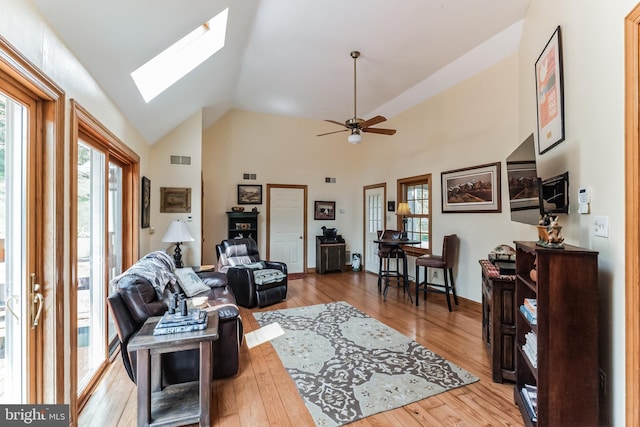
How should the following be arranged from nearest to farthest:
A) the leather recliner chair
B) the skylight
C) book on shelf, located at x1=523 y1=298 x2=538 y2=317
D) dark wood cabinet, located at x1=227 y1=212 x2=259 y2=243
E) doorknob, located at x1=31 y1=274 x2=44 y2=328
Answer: doorknob, located at x1=31 y1=274 x2=44 y2=328 → book on shelf, located at x1=523 y1=298 x2=538 y2=317 → the skylight → the leather recliner chair → dark wood cabinet, located at x1=227 y1=212 x2=259 y2=243

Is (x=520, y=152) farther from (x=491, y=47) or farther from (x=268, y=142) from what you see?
(x=268, y=142)

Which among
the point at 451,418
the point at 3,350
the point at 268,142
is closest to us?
the point at 3,350

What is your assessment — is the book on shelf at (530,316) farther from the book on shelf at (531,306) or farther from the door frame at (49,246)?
the door frame at (49,246)

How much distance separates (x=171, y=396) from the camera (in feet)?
6.96

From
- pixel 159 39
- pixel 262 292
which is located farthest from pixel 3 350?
pixel 262 292

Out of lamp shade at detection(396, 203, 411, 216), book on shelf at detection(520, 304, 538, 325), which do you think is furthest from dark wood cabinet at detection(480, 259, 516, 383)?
lamp shade at detection(396, 203, 411, 216)

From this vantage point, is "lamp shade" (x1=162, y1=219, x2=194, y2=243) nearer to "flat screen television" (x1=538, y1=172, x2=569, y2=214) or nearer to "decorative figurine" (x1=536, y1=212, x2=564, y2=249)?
"decorative figurine" (x1=536, y1=212, x2=564, y2=249)

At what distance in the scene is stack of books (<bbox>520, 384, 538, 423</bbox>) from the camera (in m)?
1.78

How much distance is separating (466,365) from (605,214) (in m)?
1.74

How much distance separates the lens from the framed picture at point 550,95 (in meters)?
2.20

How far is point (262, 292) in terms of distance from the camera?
426 cm

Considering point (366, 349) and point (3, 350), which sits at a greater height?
point (3, 350)

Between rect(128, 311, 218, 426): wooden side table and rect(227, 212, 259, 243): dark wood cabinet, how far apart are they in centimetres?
387

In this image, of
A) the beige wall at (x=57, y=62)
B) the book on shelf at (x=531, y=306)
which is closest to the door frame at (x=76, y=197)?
the beige wall at (x=57, y=62)
